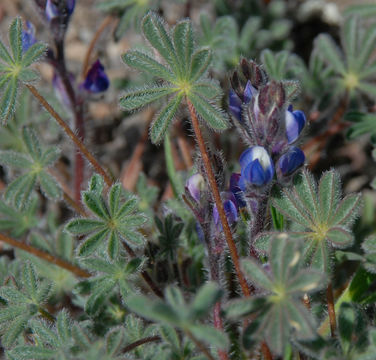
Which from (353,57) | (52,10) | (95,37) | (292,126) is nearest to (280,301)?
(292,126)

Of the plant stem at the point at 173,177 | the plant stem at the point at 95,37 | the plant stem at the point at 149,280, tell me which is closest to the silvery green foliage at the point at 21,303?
the plant stem at the point at 149,280

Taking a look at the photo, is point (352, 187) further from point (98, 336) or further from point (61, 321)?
point (61, 321)

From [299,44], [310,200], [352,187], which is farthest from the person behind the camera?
[299,44]

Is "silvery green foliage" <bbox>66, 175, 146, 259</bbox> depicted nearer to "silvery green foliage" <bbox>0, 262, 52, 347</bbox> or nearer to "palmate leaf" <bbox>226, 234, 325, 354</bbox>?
"silvery green foliage" <bbox>0, 262, 52, 347</bbox>

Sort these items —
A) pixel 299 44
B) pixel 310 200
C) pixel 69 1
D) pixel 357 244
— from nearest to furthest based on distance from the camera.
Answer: pixel 310 200 → pixel 69 1 → pixel 357 244 → pixel 299 44

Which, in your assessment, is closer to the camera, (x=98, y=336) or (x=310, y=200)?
(x=310, y=200)

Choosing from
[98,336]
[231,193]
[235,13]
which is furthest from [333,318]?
[235,13]

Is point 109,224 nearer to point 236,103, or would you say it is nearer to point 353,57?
point 236,103

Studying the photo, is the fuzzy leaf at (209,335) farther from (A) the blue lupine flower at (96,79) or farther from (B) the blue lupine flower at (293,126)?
(A) the blue lupine flower at (96,79)

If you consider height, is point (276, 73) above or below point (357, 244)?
above
